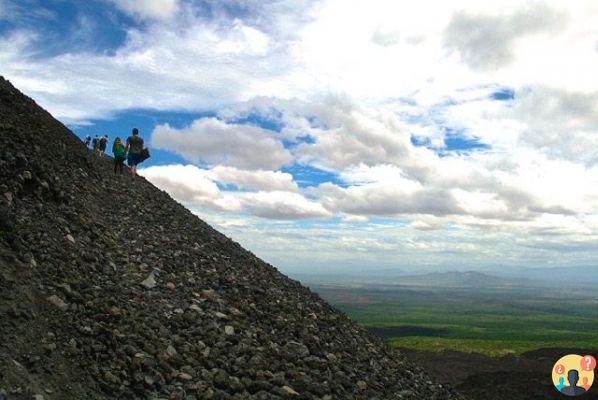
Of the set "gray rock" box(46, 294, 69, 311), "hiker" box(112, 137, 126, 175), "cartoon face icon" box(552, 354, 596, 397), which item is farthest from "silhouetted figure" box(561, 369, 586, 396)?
"gray rock" box(46, 294, 69, 311)

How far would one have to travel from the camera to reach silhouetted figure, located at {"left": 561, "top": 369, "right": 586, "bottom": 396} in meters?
41.0

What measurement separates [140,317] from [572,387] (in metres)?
42.2

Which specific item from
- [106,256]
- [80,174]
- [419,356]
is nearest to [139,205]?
[80,174]

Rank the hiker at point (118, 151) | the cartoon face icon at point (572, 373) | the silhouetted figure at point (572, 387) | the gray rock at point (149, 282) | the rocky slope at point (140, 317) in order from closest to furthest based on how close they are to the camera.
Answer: the rocky slope at point (140, 317), the gray rock at point (149, 282), the hiker at point (118, 151), the cartoon face icon at point (572, 373), the silhouetted figure at point (572, 387)

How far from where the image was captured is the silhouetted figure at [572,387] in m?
41.0

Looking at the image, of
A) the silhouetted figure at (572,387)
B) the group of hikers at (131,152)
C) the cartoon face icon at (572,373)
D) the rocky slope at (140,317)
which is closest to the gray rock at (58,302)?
the rocky slope at (140,317)

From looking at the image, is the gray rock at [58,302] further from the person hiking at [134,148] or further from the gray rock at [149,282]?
the person hiking at [134,148]

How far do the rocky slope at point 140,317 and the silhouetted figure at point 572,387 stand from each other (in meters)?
28.5

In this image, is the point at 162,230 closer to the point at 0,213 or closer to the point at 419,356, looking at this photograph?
the point at 0,213

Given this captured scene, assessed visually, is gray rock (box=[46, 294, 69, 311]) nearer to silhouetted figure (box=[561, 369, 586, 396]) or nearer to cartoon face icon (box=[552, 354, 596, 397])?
cartoon face icon (box=[552, 354, 596, 397])

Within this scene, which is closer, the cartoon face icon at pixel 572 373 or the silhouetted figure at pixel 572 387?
the cartoon face icon at pixel 572 373

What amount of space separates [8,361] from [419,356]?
278 feet

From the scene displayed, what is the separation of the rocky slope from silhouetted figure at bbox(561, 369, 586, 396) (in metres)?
28.5

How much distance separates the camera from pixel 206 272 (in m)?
20.1
